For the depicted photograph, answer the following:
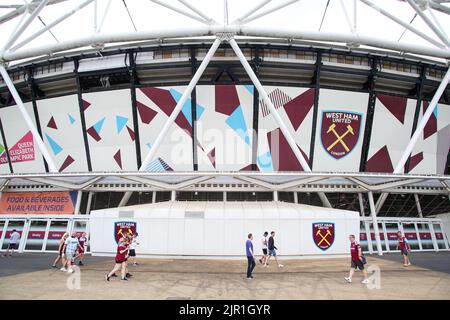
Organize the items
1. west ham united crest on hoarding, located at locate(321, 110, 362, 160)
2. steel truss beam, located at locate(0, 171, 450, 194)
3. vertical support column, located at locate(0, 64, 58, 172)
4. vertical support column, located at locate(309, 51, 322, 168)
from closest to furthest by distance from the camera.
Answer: steel truss beam, located at locate(0, 171, 450, 194), vertical support column, located at locate(0, 64, 58, 172), vertical support column, located at locate(309, 51, 322, 168), west ham united crest on hoarding, located at locate(321, 110, 362, 160)

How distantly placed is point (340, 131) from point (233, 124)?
349 inches

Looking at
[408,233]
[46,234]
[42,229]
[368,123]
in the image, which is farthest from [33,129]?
[408,233]

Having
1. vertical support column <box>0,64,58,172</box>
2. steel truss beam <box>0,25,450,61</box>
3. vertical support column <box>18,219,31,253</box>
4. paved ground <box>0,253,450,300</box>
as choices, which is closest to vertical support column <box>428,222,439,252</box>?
paved ground <box>0,253,450,300</box>

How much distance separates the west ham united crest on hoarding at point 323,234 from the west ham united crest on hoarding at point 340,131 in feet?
22.9

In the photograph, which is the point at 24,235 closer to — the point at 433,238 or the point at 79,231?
the point at 79,231

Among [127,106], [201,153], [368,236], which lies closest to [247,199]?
[201,153]

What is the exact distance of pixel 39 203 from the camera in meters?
22.8

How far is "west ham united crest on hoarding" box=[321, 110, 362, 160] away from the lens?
947 inches

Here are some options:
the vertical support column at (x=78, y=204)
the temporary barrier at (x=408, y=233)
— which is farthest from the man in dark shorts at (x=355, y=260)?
the vertical support column at (x=78, y=204)

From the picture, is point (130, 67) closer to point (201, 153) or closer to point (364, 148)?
point (201, 153)

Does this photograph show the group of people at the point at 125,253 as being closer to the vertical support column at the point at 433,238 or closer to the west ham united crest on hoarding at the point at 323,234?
the west ham united crest on hoarding at the point at 323,234

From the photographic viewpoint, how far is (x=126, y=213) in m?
20.1

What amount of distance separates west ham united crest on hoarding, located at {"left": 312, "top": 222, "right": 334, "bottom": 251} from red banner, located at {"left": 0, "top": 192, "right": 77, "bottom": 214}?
18.1m

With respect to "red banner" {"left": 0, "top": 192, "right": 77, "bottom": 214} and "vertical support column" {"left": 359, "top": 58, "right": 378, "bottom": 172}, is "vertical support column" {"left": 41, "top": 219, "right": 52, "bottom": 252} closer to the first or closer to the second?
"red banner" {"left": 0, "top": 192, "right": 77, "bottom": 214}
